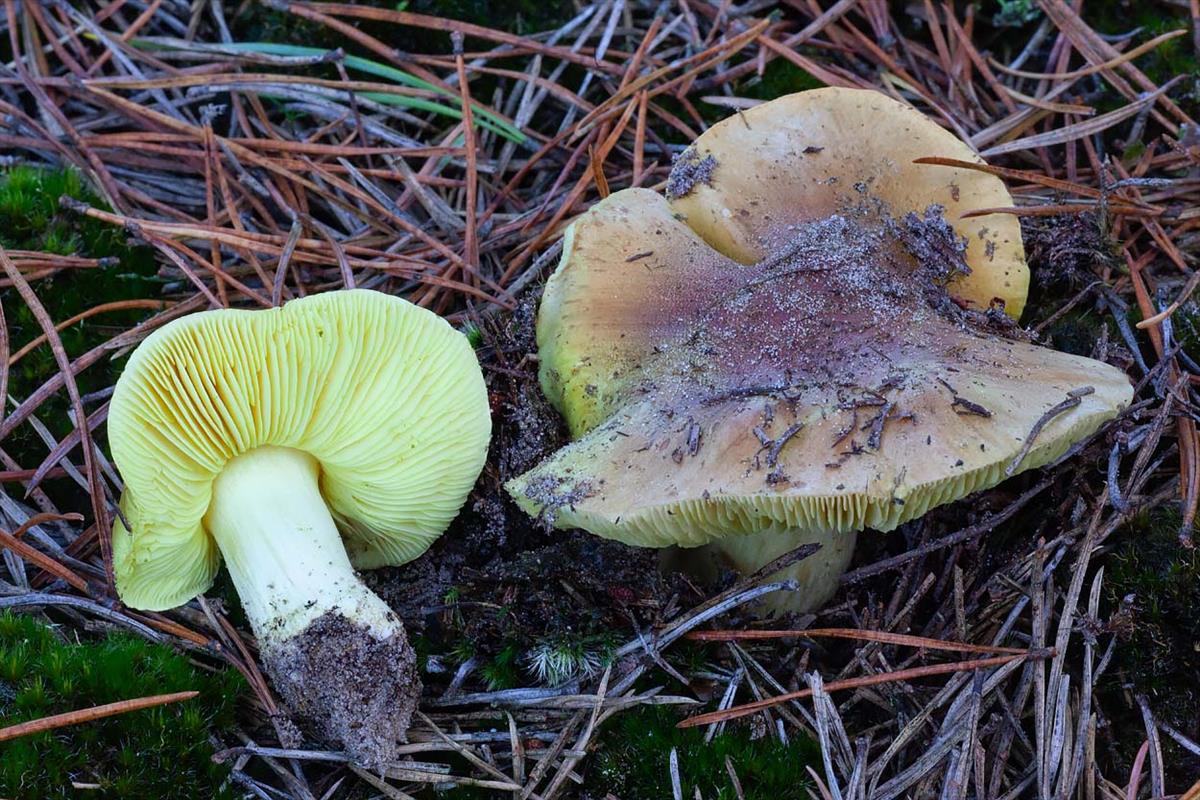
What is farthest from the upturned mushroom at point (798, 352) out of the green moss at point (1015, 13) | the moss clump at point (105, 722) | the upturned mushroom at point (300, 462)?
the green moss at point (1015, 13)

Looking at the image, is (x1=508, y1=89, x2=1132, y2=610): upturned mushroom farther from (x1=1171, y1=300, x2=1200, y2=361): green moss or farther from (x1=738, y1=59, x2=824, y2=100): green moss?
(x1=738, y1=59, x2=824, y2=100): green moss

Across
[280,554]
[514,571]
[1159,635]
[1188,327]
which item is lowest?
[1159,635]

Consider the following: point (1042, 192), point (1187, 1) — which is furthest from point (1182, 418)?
point (1187, 1)

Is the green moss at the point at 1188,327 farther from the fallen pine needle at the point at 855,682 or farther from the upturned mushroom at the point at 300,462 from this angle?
the upturned mushroom at the point at 300,462

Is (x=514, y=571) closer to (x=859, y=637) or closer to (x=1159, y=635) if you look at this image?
(x=859, y=637)

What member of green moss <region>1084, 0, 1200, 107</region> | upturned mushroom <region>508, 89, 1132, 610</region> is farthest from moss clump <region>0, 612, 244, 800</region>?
green moss <region>1084, 0, 1200, 107</region>

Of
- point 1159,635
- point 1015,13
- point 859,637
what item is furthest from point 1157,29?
point 859,637

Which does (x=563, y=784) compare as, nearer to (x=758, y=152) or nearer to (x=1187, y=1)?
(x=758, y=152)
